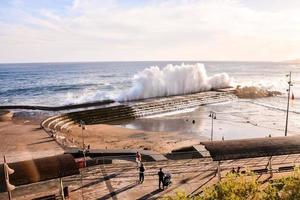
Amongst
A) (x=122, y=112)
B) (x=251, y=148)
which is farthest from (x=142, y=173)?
(x=122, y=112)

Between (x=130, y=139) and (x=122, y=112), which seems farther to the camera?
(x=122, y=112)

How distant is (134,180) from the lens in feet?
61.7

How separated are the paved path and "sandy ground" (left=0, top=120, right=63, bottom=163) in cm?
664

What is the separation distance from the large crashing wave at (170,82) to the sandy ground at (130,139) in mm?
25519

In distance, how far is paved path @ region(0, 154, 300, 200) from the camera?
56.1ft

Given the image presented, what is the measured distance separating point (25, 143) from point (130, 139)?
11.0 m

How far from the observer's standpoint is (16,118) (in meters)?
42.8

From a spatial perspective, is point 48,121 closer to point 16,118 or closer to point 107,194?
point 16,118

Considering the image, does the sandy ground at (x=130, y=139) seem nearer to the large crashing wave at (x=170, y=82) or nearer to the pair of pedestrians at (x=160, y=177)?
the pair of pedestrians at (x=160, y=177)

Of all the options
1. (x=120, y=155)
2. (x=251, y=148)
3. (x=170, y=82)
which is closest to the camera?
(x=251, y=148)

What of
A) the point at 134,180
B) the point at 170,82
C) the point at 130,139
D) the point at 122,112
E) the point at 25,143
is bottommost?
the point at 130,139

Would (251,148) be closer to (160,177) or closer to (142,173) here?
(160,177)

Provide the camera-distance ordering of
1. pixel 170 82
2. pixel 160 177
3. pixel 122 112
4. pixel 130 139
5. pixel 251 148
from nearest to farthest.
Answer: pixel 160 177
pixel 251 148
pixel 130 139
pixel 122 112
pixel 170 82

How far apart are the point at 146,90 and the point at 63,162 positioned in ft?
191
